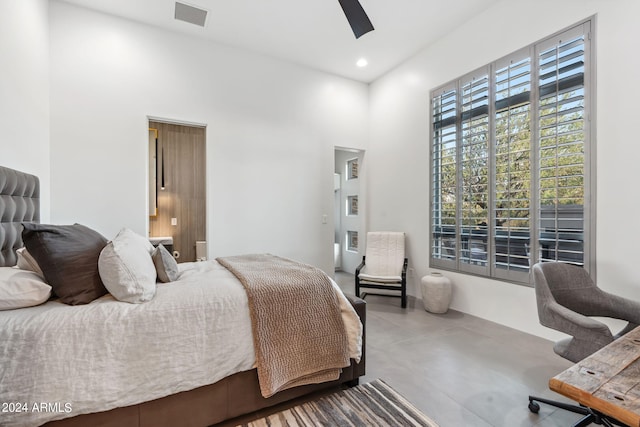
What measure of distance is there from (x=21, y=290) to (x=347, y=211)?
196 inches

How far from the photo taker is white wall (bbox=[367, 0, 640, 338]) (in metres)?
2.30

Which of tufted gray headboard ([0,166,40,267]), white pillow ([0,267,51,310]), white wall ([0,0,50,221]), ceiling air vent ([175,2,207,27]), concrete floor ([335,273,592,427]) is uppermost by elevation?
ceiling air vent ([175,2,207,27])

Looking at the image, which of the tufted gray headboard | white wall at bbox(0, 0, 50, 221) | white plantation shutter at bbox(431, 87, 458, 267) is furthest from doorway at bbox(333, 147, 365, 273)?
the tufted gray headboard

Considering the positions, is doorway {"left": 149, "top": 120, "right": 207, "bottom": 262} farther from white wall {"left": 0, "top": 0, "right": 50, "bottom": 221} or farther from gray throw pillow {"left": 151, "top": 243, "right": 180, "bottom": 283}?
gray throw pillow {"left": 151, "top": 243, "right": 180, "bottom": 283}

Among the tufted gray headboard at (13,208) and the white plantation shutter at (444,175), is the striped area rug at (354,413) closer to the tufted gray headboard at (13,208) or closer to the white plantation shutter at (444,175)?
the tufted gray headboard at (13,208)

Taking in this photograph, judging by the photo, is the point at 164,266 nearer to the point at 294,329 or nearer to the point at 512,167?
the point at 294,329

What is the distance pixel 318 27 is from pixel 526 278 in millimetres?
3627

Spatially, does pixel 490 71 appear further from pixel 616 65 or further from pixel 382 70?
pixel 382 70

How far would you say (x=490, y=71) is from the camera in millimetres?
3238

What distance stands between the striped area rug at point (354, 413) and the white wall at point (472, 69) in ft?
6.24

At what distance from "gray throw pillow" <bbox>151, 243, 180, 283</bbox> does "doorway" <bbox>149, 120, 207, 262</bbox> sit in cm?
260

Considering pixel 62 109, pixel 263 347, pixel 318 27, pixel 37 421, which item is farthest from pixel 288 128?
pixel 37 421

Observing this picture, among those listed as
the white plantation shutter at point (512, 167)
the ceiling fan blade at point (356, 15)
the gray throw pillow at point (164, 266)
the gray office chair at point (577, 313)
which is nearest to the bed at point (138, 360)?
the gray throw pillow at point (164, 266)

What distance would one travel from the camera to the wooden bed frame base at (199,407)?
135 cm
